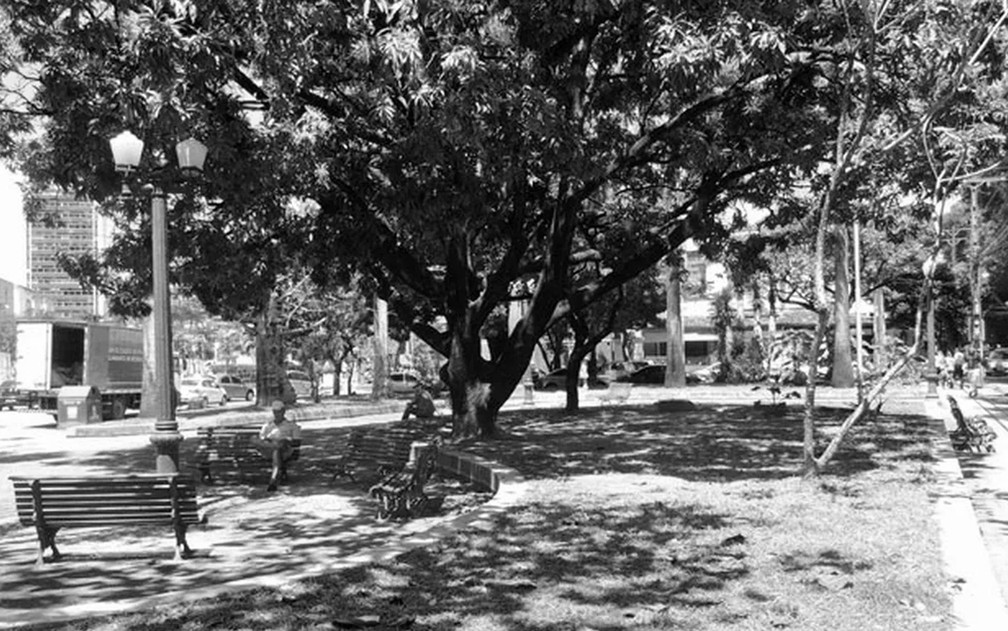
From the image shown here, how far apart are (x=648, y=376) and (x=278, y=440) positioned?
35946 millimetres

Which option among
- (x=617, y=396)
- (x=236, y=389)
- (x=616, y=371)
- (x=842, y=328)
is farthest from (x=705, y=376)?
(x=236, y=389)

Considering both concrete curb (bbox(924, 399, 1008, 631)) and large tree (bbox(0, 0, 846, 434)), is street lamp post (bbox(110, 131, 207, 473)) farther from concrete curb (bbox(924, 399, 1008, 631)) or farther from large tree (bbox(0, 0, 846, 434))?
concrete curb (bbox(924, 399, 1008, 631))

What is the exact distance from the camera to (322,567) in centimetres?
661

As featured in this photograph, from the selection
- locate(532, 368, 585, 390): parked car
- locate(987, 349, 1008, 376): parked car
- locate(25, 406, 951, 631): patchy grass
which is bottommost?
locate(25, 406, 951, 631): patchy grass

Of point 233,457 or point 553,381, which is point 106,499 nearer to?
point 233,457

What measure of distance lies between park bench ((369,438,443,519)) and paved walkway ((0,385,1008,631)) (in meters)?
0.19

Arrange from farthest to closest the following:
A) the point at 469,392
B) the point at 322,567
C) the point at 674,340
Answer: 1. the point at 674,340
2. the point at 469,392
3. the point at 322,567

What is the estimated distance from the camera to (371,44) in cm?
1009

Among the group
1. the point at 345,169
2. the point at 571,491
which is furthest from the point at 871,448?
the point at 345,169

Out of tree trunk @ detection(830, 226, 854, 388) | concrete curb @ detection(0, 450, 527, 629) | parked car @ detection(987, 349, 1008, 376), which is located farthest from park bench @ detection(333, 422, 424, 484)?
parked car @ detection(987, 349, 1008, 376)

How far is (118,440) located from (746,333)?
45.2 metres

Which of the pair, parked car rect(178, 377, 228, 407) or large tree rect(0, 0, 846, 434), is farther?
parked car rect(178, 377, 228, 407)

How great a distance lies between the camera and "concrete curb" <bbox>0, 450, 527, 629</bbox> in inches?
213

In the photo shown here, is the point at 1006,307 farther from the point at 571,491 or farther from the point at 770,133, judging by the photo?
the point at 571,491
